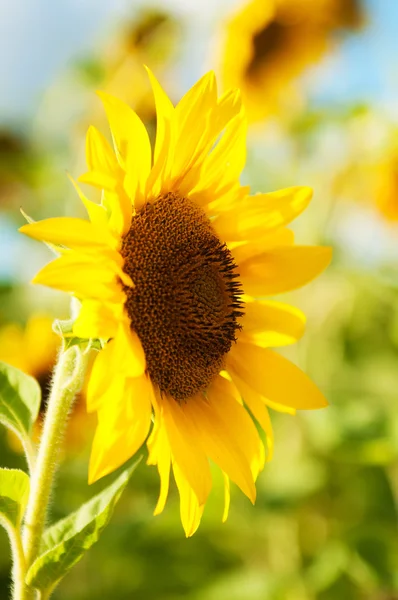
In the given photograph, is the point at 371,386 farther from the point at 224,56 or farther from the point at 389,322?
the point at 224,56

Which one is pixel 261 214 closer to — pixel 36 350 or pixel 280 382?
pixel 280 382

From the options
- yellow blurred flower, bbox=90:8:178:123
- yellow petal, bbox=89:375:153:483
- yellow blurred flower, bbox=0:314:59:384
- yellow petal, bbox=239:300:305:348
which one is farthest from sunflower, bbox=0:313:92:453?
yellow petal, bbox=89:375:153:483

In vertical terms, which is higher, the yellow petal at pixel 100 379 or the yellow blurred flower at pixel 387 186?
the yellow petal at pixel 100 379

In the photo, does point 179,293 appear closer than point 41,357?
Yes

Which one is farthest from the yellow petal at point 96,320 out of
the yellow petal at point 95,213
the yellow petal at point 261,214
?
the yellow petal at point 261,214

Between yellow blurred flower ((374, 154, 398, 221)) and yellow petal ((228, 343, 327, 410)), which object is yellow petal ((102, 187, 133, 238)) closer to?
yellow petal ((228, 343, 327, 410))

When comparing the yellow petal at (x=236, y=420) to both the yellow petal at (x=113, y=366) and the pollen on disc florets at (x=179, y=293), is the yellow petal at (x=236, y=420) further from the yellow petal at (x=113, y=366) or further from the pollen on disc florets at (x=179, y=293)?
the yellow petal at (x=113, y=366)

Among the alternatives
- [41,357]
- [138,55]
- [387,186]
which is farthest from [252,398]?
[138,55]
